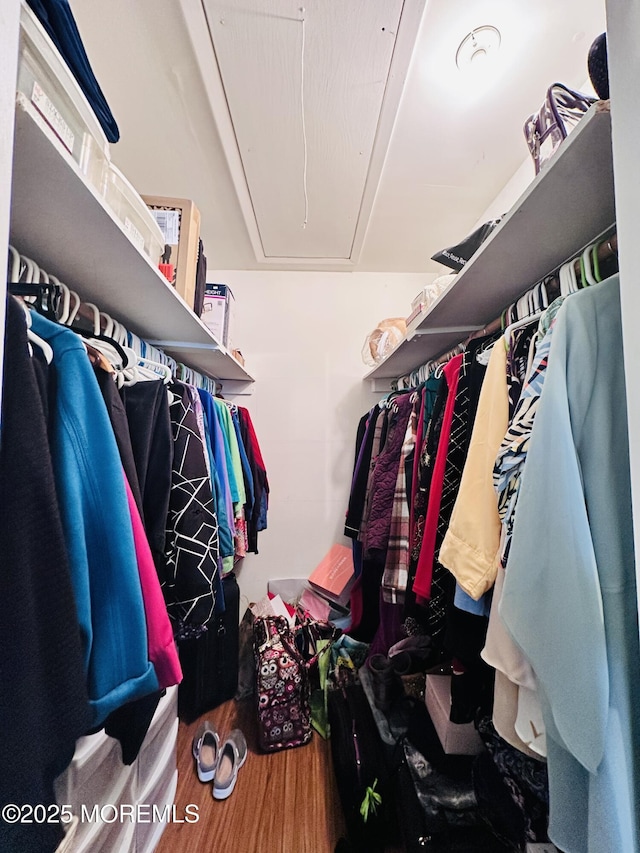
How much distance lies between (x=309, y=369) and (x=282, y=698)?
5.26ft

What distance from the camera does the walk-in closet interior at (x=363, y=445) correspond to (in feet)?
1.23

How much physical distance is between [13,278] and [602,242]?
109 centimetres

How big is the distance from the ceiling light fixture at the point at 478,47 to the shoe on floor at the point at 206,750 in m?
2.43

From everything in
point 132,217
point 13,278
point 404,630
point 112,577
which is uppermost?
point 132,217

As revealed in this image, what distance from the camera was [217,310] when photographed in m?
1.41

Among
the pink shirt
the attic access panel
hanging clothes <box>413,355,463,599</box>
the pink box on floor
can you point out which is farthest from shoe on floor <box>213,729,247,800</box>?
the attic access panel

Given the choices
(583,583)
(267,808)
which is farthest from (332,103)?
(267,808)

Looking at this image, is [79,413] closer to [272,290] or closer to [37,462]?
[37,462]

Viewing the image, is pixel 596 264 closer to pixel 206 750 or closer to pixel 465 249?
pixel 465 249

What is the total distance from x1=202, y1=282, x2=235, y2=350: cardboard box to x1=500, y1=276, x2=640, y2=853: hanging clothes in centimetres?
129

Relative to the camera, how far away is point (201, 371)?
1.65m

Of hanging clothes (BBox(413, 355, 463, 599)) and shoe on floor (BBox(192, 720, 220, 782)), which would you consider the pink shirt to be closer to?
hanging clothes (BBox(413, 355, 463, 599))

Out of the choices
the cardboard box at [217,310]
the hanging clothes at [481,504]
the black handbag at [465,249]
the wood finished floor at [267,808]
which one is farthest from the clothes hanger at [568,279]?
the wood finished floor at [267,808]

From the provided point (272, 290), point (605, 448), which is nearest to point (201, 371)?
point (272, 290)
